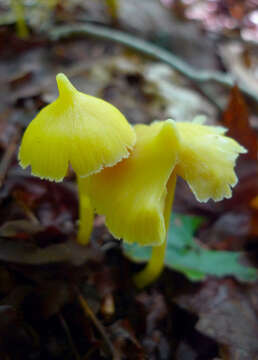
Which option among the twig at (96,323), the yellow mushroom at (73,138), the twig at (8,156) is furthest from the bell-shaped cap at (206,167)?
the twig at (8,156)

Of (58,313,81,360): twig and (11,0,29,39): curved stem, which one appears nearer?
(58,313,81,360): twig

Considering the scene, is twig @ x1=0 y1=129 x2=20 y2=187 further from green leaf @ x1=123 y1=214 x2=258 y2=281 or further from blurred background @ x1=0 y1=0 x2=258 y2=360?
green leaf @ x1=123 y1=214 x2=258 y2=281

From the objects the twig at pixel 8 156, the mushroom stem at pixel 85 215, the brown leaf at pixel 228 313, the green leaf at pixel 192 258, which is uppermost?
the mushroom stem at pixel 85 215

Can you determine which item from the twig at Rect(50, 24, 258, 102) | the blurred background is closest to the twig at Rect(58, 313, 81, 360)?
the blurred background

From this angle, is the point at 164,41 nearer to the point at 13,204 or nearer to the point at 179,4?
the point at 179,4

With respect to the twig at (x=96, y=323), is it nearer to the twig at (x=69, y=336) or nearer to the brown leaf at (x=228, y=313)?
the twig at (x=69, y=336)

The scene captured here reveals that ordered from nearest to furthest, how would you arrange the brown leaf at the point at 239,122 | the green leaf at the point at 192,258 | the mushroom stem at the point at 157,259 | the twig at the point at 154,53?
the mushroom stem at the point at 157,259
the green leaf at the point at 192,258
the brown leaf at the point at 239,122
the twig at the point at 154,53

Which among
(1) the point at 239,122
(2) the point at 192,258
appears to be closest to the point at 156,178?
(2) the point at 192,258
